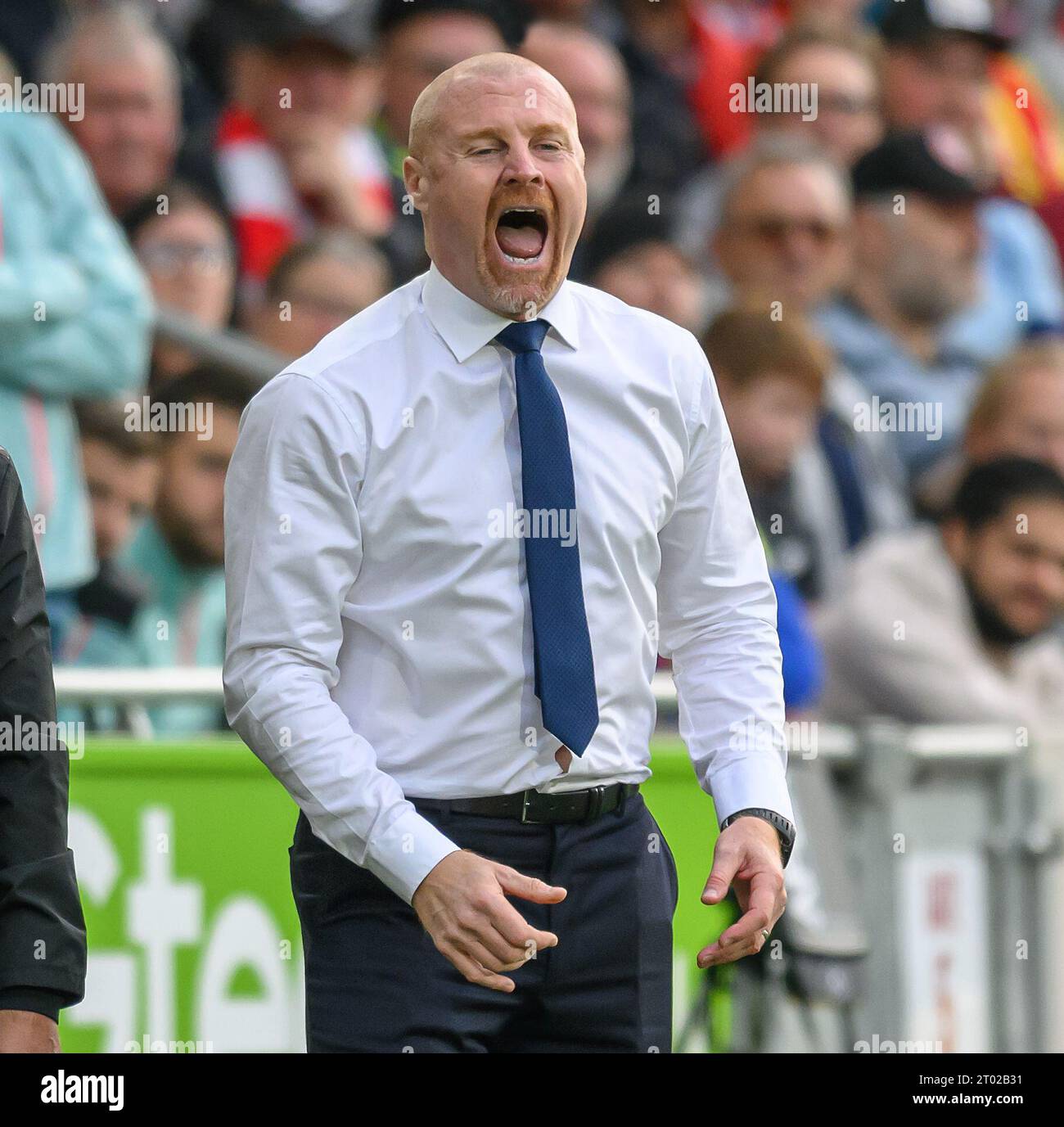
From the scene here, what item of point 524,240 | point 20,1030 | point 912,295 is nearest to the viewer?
point 20,1030

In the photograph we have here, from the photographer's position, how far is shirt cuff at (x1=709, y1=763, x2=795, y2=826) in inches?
118

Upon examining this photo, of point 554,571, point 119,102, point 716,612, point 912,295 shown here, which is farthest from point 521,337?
point 912,295

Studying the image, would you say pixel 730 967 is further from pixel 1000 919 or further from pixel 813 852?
pixel 1000 919

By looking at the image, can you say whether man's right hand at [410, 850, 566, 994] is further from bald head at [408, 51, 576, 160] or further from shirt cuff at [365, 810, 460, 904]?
bald head at [408, 51, 576, 160]

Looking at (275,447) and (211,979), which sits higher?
(275,447)

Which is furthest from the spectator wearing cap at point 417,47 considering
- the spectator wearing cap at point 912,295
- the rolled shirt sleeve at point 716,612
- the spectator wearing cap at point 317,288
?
the rolled shirt sleeve at point 716,612

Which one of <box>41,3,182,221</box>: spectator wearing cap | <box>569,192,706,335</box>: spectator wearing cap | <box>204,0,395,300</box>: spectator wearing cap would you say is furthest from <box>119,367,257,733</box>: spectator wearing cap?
<box>569,192,706,335</box>: spectator wearing cap

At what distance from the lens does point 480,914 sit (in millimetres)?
2656

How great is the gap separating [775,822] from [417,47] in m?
4.22

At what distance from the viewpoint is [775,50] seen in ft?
25.6

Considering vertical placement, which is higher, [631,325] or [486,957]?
[631,325]

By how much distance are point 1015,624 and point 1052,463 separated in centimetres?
85

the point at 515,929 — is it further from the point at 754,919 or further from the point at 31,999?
the point at 31,999
